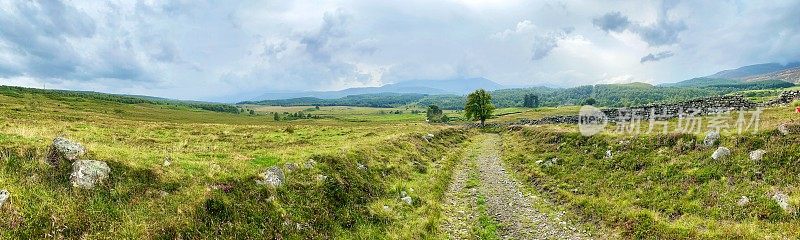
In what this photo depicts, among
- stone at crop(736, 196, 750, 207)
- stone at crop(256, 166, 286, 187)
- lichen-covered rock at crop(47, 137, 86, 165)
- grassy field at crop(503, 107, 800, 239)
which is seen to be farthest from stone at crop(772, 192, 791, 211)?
lichen-covered rock at crop(47, 137, 86, 165)

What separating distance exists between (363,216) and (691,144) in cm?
2151

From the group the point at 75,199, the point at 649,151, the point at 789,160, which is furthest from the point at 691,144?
the point at 75,199

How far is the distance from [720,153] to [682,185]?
3.85 m

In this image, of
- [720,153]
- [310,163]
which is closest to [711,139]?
[720,153]

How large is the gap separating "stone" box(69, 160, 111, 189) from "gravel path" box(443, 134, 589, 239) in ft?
50.6

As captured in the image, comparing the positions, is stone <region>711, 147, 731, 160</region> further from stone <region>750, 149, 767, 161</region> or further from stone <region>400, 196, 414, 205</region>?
stone <region>400, 196, 414, 205</region>

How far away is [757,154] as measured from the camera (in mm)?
22438

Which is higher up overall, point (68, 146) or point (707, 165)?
point (68, 146)

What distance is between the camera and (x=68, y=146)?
682 inches

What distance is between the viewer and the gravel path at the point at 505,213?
20969 mm

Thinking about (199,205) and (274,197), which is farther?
(274,197)

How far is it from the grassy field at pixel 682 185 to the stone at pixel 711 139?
1.10 ft

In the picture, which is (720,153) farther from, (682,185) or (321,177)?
(321,177)

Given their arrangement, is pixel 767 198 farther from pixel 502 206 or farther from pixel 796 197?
pixel 502 206
